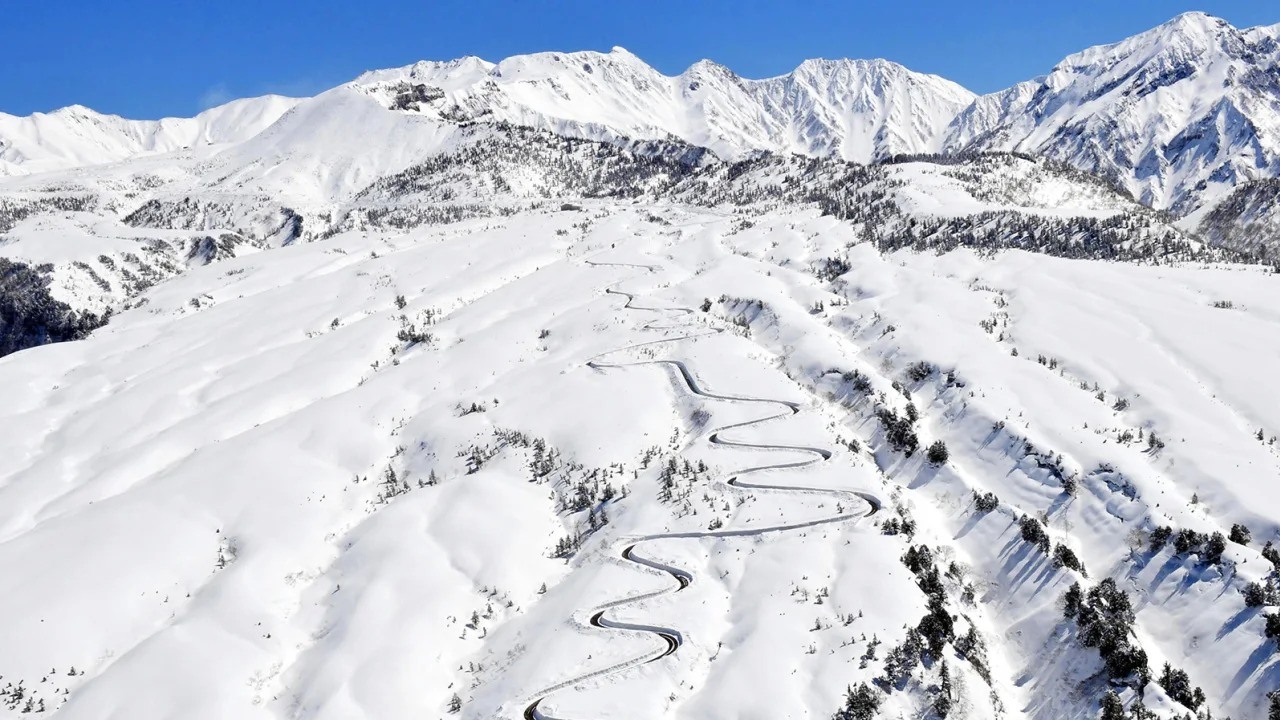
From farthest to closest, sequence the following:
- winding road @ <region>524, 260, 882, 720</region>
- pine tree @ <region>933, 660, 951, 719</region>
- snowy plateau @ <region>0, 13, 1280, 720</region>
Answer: winding road @ <region>524, 260, 882, 720</region>, snowy plateau @ <region>0, 13, 1280, 720</region>, pine tree @ <region>933, 660, 951, 719</region>

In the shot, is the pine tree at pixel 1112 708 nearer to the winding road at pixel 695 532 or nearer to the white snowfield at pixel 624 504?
the white snowfield at pixel 624 504

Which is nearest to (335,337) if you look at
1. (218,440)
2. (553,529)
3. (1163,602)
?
(218,440)

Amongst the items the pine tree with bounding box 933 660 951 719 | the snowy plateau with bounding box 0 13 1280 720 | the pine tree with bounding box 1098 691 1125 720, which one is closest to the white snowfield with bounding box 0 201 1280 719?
the snowy plateau with bounding box 0 13 1280 720

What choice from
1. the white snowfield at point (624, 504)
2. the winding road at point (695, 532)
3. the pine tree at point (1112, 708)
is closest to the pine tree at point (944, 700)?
the white snowfield at point (624, 504)

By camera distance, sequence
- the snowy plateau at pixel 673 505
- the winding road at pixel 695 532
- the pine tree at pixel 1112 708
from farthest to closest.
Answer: the winding road at pixel 695 532 → the snowy plateau at pixel 673 505 → the pine tree at pixel 1112 708

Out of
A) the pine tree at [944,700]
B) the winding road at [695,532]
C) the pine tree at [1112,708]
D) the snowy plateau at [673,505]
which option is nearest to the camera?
the pine tree at [1112,708]

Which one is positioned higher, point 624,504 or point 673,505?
point 673,505

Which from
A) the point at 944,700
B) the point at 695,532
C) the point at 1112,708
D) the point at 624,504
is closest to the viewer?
the point at 1112,708

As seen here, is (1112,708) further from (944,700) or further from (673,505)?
(673,505)

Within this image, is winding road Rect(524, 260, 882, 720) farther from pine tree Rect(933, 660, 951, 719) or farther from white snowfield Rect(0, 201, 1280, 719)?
pine tree Rect(933, 660, 951, 719)

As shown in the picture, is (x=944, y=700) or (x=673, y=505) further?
(x=673, y=505)

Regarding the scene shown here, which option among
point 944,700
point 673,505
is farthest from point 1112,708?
point 673,505

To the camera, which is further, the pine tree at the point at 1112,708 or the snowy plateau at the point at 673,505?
Result: the snowy plateau at the point at 673,505
